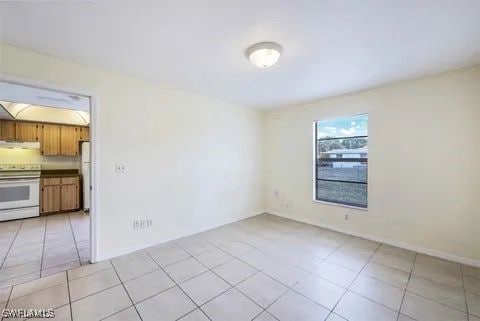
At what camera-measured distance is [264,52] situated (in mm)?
2123

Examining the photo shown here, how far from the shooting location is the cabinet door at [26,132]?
476 cm

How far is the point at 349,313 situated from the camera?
1.80 metres

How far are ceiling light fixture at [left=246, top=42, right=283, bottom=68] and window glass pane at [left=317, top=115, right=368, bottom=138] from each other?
2.23 m

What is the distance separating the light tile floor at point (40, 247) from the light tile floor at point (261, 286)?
27 centimetres

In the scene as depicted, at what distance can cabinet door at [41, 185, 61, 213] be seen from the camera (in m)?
4.77

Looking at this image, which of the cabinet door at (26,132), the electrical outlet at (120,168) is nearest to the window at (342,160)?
the electrical outlet at (120,168)

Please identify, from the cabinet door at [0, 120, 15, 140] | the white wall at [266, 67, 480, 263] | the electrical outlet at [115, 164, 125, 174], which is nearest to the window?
the white wall at [266, 67, 480, 263]

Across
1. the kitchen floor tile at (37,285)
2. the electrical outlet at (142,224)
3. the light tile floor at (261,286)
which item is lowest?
the light tile floor at (261,286)

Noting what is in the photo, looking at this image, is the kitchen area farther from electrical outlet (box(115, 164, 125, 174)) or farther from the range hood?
electrical outlet (box(115, 164, 125, 174))

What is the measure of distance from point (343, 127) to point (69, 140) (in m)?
6.50

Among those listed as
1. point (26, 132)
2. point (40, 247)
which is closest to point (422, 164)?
point (40, 247)

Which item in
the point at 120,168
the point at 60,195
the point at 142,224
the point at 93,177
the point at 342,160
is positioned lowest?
the point at 142,224

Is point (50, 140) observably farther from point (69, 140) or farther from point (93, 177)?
point (93, 177)

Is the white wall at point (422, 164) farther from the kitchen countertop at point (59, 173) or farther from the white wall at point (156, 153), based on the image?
the kitchen countertop at point (59, 173)
